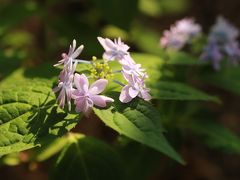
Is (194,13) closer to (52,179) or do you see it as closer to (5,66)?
(5,66)

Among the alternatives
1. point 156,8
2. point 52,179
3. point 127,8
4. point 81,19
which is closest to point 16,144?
point 52,179

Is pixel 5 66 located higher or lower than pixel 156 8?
lower

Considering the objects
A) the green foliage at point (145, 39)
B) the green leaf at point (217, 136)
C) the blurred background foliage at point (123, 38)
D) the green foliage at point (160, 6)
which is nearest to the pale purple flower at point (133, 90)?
the blurred background foliage at point (123, 38)

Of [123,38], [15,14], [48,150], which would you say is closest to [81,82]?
[48,150]

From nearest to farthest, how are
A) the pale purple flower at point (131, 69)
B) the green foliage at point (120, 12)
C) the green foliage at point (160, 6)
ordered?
the pale purple flower at point (131, 69), the green foliage at point (120, 12), the green foliage at point (160, 6)

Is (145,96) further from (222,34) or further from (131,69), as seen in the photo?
(222,34)

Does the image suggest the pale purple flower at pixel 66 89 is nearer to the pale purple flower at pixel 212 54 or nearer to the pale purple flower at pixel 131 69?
the pale purple flower at pixel 131 69
